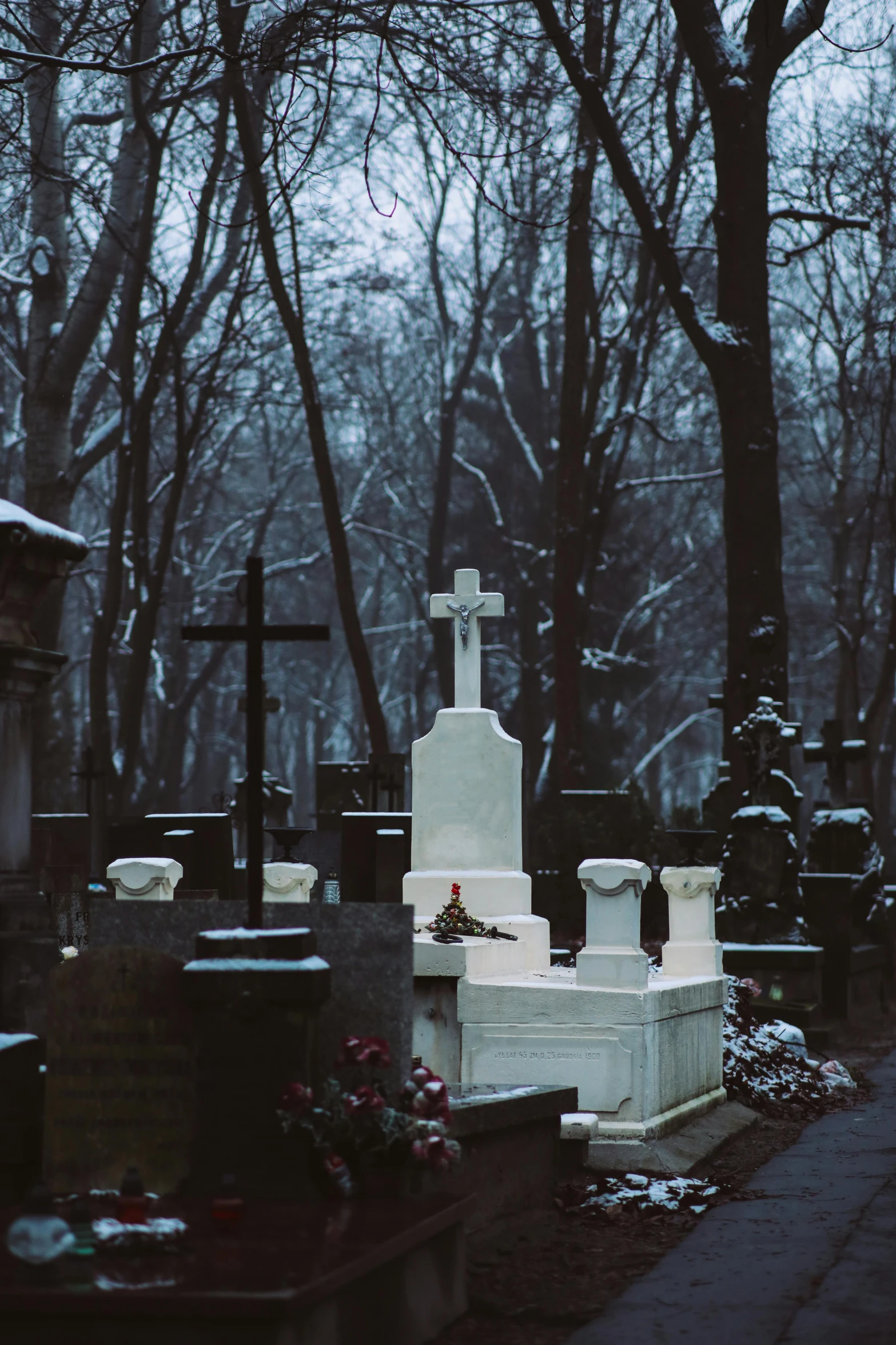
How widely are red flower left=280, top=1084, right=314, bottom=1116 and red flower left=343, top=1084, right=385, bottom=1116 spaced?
15 cm

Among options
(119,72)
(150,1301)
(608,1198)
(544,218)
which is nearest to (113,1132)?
(150,1301)

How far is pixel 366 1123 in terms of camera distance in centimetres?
555

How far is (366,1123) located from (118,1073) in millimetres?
867

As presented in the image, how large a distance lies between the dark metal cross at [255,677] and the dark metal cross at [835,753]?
43.6 feet

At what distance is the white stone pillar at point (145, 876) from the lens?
31.0 ft

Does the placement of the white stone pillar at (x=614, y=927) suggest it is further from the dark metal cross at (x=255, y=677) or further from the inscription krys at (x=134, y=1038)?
the inscription krys at (x=134, y=1038)

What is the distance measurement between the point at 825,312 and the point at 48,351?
16.9 meters

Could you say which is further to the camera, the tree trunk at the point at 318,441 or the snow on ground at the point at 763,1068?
the tree trunk at the point at 318,441

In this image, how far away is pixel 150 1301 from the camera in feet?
14.0

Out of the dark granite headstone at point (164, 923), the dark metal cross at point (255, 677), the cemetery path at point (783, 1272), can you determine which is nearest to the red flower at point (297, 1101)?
the dark metal cross at point (255, 677)

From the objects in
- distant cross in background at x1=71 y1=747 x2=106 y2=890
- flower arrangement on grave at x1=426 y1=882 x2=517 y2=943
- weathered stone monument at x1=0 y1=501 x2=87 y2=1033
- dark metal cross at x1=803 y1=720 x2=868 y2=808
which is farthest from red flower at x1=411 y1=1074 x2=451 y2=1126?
dark metal cross at x1=803 y1=720 x2=868 y2=808

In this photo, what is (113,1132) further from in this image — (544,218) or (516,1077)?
(544,218)

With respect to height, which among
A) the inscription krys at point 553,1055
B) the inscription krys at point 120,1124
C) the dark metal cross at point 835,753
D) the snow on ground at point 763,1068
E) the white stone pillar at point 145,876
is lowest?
the snow on ground at point 763,1068

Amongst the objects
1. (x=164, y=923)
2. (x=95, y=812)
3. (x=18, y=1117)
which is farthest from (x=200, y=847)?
(x=18, y=1117)
